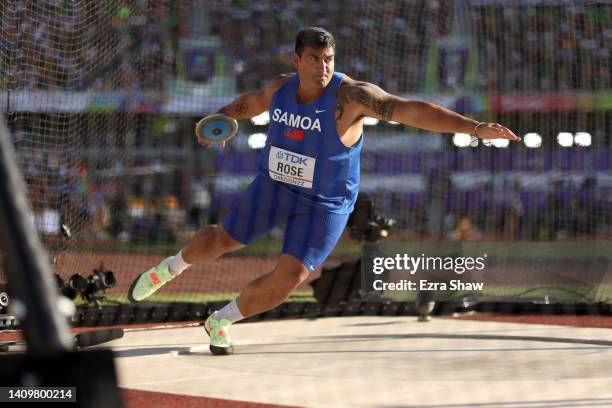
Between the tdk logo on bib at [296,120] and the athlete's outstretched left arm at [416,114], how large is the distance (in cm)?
19

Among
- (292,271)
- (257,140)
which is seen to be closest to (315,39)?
(292,271)

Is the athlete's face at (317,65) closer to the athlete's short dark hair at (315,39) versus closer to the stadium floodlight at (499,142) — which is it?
the athlete's short dark hair at (315,39)

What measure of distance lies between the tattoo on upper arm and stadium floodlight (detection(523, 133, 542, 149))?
11130 mm

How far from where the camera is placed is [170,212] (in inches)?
916

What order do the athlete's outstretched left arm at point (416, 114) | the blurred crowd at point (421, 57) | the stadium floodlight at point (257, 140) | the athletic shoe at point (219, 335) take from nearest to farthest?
the athlete's outstretched left arm at point (416, 114) → the athletic shoe at point (219, 335) → the blurred crowd at point (421, 57) → the stadium floodlight at point (257, 140)

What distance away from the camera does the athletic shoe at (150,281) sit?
6.78 meters

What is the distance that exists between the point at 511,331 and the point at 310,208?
3106mm

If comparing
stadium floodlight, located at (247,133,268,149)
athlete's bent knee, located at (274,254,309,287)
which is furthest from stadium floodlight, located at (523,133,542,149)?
athlete's bent knee, located at (274,254,309,287)

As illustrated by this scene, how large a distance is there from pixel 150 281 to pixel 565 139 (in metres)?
11.4

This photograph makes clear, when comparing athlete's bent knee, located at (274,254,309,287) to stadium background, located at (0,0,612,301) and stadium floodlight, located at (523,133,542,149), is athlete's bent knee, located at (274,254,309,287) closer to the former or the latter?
stadium background, located at (0,0,612,301)

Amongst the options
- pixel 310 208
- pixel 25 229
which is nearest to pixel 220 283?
pixel 310 208

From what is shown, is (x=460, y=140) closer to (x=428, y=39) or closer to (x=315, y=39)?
(x=428, y=39)

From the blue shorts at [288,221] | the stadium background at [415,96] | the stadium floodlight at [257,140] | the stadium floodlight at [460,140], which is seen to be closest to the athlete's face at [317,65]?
the blue shorts at [288,221]

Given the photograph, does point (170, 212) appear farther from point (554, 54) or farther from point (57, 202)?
point (57, 202)
